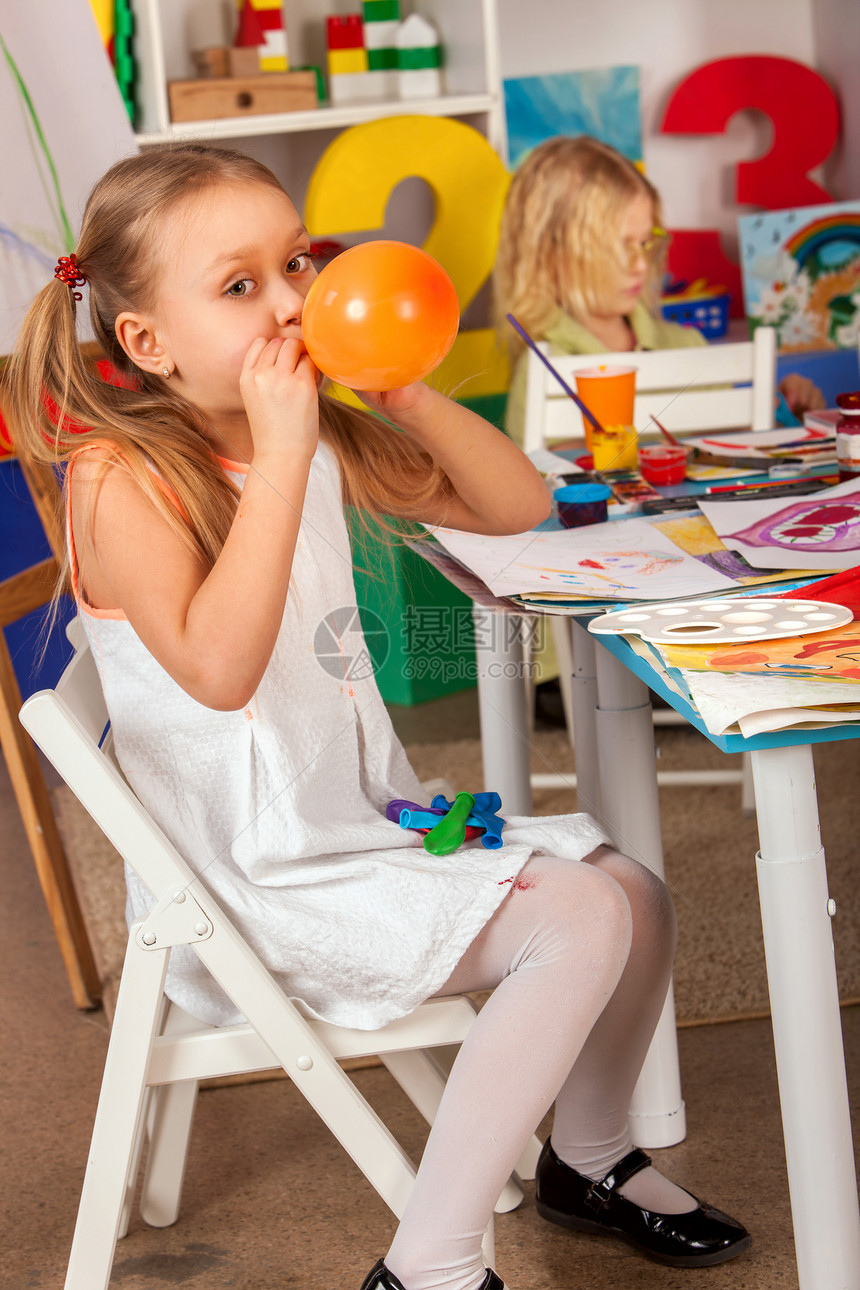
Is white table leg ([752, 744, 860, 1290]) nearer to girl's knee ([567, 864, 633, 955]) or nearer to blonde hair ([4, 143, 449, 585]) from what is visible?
girl's knee ([567, 864, 633, 955])

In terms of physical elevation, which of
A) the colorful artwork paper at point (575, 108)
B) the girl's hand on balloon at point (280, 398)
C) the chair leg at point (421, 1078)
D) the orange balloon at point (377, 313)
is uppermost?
the colorful artwork paper at point (575, 108)

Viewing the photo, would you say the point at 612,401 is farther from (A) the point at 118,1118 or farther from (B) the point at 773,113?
(B) the point at 773,113

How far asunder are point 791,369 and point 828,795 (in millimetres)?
878

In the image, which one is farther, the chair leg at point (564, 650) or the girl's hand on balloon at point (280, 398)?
the chair leg at point (564, 650)

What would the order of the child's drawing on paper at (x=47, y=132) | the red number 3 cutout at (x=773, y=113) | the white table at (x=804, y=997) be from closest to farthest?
the white table at (x=804, y=997)
the child's drawing on paper at (x=47, y=132)
the red number 3 cutout at (x=773, y=113)

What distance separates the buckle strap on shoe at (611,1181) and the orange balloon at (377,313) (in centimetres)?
59

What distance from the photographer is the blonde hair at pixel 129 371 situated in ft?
2.64

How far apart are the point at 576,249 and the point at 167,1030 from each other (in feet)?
4.79

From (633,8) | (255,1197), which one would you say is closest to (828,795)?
(255,1197)

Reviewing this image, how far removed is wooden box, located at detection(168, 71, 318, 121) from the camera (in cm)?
203

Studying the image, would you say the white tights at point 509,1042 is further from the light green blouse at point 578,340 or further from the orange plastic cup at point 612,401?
the light green blouse at point 578,340

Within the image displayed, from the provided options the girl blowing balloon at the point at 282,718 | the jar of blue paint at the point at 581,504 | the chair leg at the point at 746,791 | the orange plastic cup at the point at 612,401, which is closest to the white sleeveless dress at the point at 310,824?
the girl blowing balloon at the point at 282,718

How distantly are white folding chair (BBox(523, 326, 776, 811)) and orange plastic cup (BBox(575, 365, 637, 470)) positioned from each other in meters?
0.23

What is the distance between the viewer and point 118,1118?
806 mm
